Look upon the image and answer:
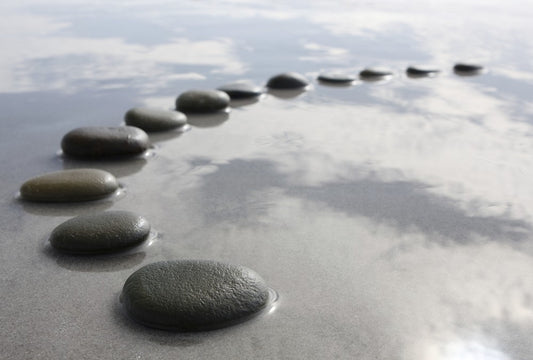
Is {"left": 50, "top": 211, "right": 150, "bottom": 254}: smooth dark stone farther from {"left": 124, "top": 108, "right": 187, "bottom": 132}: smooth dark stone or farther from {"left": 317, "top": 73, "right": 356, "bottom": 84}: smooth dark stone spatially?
{"left": 317, "top": 73, "right": 356, "bottom": 84}: smooth dark stone

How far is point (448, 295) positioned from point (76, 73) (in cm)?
330

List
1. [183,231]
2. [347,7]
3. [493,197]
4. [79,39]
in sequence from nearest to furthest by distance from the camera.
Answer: [183,231]
[493,197]
[79,39]
[347,7]

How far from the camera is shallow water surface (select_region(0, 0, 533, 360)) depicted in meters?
1.56

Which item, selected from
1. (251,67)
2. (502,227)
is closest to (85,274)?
(502,227)

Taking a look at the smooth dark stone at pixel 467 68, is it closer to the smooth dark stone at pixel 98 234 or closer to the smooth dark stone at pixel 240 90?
the smooth dark stone at pixel 240 90

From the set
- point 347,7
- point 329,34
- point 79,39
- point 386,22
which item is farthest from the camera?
point 347,7

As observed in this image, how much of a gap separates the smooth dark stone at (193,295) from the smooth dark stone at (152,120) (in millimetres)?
1517

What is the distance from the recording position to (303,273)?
1.83m

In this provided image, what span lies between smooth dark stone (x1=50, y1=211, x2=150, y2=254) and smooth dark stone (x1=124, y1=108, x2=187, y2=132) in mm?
1215

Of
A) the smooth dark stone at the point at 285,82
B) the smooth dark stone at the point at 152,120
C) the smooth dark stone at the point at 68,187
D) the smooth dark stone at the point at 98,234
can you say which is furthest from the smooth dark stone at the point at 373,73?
the smooth dark stone at the point at 98,234

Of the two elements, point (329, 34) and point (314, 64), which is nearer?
point (314, 64)

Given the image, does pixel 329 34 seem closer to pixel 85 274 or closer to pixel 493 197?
pixel 493 197

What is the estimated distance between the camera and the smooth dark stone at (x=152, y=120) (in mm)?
3105

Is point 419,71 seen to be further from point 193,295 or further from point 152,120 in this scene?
point 193,295
